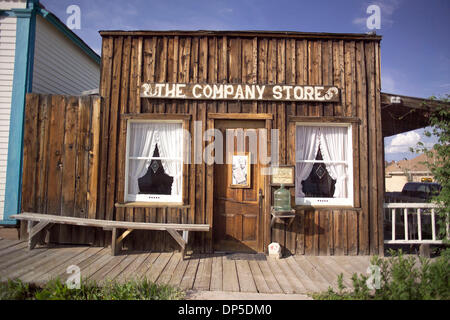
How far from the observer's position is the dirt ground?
16.6 ft

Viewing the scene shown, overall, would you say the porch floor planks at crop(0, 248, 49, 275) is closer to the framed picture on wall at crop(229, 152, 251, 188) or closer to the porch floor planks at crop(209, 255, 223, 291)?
the porch floor planks at crop(209, 255, 223, 291)

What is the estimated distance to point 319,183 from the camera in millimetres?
5008

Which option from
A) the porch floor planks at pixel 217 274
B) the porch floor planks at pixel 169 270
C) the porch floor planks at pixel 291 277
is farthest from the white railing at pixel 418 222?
the porch floor planks at pixel 169 270

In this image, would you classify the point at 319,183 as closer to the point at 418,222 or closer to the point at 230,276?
the point at 418,222

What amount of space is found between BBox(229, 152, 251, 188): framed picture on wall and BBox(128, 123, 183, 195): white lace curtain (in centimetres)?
105

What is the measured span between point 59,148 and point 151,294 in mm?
3583

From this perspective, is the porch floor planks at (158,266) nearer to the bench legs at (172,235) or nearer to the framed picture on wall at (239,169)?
the bench legs at (172,235)

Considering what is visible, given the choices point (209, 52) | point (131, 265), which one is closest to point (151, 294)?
point (131, 265)

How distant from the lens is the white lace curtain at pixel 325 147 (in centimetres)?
498

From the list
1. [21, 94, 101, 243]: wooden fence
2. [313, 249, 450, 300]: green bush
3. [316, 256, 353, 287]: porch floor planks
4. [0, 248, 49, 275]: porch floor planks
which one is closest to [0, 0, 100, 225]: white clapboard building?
[21, 94, 101, 243]: wooden fence

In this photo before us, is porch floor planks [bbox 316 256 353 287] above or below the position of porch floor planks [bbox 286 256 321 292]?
above

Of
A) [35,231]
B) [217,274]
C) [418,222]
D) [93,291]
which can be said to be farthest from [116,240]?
[418,222]

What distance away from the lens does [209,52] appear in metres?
4.97
